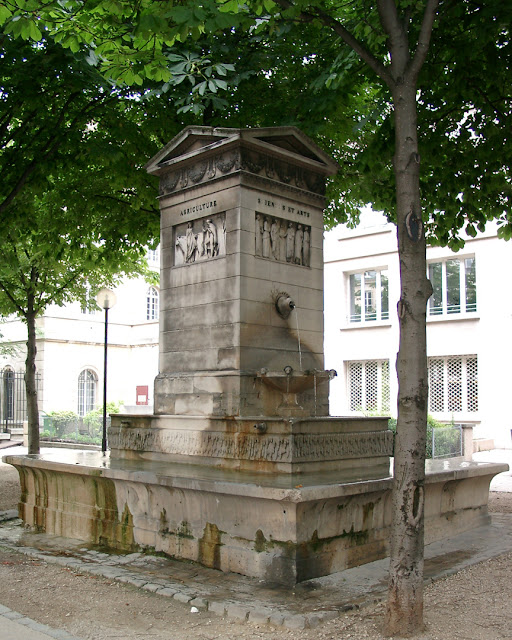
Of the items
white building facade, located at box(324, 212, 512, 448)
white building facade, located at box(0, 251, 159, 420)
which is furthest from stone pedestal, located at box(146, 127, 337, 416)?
white building facade, located at box(0, 251, 159, 420)

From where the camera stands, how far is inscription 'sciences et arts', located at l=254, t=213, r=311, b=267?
1018cm

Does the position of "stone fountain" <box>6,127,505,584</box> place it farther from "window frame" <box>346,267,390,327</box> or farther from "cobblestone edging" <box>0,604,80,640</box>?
"window frame" <box>346,267,390,327</box>

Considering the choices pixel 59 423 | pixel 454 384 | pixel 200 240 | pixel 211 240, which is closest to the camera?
pixel 211 240

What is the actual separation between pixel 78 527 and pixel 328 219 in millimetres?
9815

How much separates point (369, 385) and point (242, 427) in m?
21.7

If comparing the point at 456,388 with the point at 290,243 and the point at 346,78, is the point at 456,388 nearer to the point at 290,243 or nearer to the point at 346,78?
the point at 290,243

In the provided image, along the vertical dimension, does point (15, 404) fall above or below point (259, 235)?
below

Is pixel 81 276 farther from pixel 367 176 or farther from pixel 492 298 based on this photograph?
pixel 492 298

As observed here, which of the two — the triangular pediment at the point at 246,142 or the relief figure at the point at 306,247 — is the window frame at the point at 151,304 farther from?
the relief figure at the point at 306,247

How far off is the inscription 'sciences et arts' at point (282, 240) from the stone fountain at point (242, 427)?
2 centimetres

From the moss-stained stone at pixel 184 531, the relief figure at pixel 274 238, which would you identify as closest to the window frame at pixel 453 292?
the relief figure at pixel 274 238

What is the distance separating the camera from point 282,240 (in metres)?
10.6

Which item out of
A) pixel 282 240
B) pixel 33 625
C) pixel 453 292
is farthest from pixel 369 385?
pixel 33 625

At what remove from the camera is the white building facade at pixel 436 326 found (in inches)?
1029
